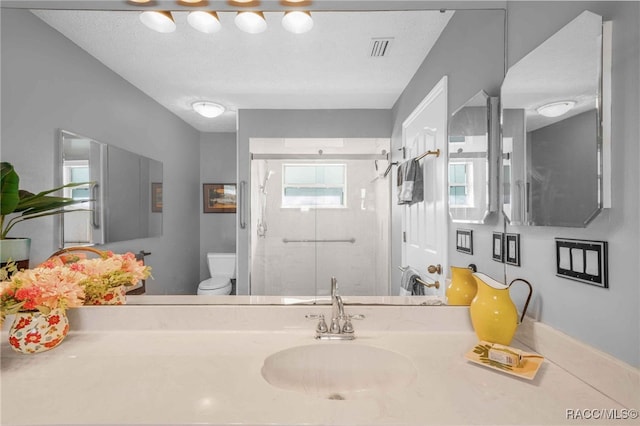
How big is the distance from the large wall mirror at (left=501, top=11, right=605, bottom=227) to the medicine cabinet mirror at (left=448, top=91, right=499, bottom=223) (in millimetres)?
67

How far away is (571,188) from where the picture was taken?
34.9 inches

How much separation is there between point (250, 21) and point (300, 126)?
466 mm

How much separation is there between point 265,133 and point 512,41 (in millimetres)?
1063

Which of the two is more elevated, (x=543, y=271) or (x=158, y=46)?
(x=158, y=46)

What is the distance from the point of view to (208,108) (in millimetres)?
1342

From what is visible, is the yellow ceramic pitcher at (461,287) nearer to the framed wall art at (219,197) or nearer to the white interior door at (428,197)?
the white interior door at (428,197)

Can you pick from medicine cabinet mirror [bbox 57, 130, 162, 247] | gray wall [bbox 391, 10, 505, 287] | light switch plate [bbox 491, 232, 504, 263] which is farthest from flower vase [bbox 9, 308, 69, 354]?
light switch plate [bbox 491, 232, 504, 263]

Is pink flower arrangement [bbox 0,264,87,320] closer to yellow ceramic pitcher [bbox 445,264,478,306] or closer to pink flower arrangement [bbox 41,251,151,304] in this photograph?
pink flower arrangement [bbox 41,251,151,304]

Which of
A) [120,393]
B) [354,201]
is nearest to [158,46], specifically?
[354,201]

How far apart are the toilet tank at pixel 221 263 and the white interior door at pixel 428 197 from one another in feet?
2.46

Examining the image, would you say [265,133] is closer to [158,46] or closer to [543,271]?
[158,46]

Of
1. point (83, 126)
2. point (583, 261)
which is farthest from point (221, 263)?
point (583, 261)

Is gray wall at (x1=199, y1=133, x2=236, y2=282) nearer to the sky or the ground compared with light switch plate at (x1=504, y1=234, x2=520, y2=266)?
nearer to the sky

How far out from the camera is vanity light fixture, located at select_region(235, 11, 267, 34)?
129 cm
